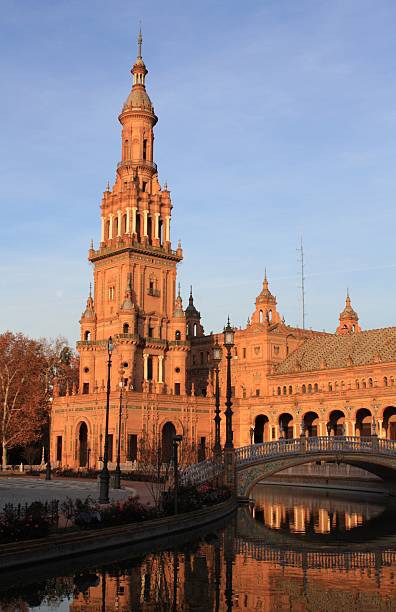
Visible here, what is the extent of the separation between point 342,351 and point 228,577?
75.6m

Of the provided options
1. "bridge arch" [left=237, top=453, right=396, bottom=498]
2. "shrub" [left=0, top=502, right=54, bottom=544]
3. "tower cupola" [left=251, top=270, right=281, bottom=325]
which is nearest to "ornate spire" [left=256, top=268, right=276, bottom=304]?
"tower cupola" [left=251, top=270, right=281, bottom=325]

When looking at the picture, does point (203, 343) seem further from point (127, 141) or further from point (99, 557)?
point (99, 557)

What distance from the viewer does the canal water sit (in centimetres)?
1962

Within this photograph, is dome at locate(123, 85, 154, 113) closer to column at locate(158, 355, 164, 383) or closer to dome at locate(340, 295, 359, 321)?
column at locate(158, 355, 164, 383)

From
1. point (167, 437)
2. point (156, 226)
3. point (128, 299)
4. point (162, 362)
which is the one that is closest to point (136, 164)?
point (156, 226)

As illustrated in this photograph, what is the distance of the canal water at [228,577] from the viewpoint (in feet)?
64.4

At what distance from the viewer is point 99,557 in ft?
81.3

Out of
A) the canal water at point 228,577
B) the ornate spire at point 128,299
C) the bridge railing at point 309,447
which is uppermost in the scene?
the ornate spire at point 128,299

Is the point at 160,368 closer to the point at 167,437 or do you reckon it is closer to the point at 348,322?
the point at 167,437

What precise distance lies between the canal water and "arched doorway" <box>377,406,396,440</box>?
53.0 meters

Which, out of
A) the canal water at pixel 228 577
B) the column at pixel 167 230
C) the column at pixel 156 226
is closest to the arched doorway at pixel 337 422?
the column at pixel 167 230

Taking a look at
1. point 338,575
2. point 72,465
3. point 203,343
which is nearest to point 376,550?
point 338,575

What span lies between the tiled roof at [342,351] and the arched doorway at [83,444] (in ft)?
83.6

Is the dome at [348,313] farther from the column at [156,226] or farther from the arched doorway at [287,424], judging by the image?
the column at [156,226]
